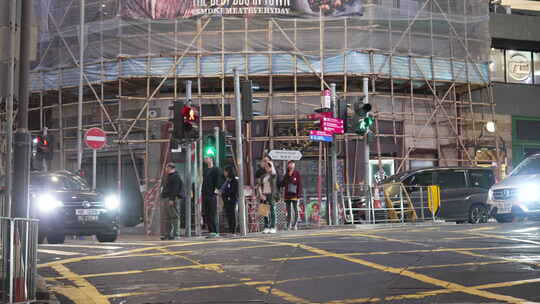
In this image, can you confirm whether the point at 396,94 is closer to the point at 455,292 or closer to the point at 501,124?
the point at 501,124

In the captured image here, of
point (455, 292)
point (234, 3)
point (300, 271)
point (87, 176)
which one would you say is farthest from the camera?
point (87, 176)

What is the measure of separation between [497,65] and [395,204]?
479 inches

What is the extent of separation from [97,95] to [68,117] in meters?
1.71

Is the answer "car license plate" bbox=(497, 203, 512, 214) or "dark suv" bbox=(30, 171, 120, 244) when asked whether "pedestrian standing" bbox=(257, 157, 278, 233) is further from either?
"car license plate" bbox=(497, 203, 512, 214)

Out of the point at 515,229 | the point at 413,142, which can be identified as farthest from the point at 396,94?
the point at 515,229

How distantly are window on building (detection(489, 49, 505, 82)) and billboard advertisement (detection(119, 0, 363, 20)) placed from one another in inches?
325

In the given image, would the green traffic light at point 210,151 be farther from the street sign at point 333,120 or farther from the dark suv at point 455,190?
the dark suv at point 455,190

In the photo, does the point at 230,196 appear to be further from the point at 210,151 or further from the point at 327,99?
the point at 327,99

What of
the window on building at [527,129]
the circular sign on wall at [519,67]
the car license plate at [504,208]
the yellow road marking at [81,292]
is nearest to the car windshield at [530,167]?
the car license plate at [504,208]

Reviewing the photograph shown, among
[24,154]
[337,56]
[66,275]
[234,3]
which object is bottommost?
[66,275]

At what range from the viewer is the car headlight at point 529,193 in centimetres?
1644

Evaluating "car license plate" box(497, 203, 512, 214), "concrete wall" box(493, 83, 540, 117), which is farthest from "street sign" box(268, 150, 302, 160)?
"concrete wall" box(493, 83, 540, 117)

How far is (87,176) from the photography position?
2772 cm

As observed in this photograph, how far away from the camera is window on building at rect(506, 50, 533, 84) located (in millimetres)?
31938
